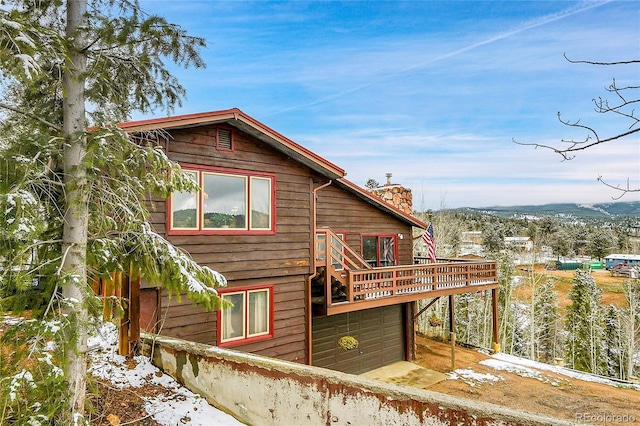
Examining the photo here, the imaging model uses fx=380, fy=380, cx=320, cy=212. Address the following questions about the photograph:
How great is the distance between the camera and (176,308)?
23.2 ft

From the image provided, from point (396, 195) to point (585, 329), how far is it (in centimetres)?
1916

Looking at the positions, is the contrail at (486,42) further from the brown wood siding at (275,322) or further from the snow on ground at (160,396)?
the brown wood siding at (275,322)

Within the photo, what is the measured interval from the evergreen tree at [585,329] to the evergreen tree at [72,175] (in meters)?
28.9

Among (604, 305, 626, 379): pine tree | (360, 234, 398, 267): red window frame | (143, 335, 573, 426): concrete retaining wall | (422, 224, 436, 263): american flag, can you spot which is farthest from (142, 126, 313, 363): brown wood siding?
(604, 305, 626, 379): pine tree

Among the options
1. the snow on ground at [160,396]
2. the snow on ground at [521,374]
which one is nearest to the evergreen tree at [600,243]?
the snow on ground at [521,374]

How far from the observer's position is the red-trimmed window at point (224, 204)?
7264mm

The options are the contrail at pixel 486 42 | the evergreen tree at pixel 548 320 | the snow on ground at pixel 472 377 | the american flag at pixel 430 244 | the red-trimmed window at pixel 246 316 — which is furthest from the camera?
the evergreen tree at pixel 548 320

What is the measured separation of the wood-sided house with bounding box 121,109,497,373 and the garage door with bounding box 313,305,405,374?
0.06 metres

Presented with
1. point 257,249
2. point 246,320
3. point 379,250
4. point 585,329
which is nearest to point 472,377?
point 379,250

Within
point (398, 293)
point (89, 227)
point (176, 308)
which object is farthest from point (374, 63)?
point (89, 227)

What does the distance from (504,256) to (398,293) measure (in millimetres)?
19615

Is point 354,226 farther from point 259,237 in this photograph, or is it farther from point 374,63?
point 374,63

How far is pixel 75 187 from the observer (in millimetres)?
3742

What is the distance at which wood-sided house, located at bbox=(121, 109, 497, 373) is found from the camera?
716 cm
